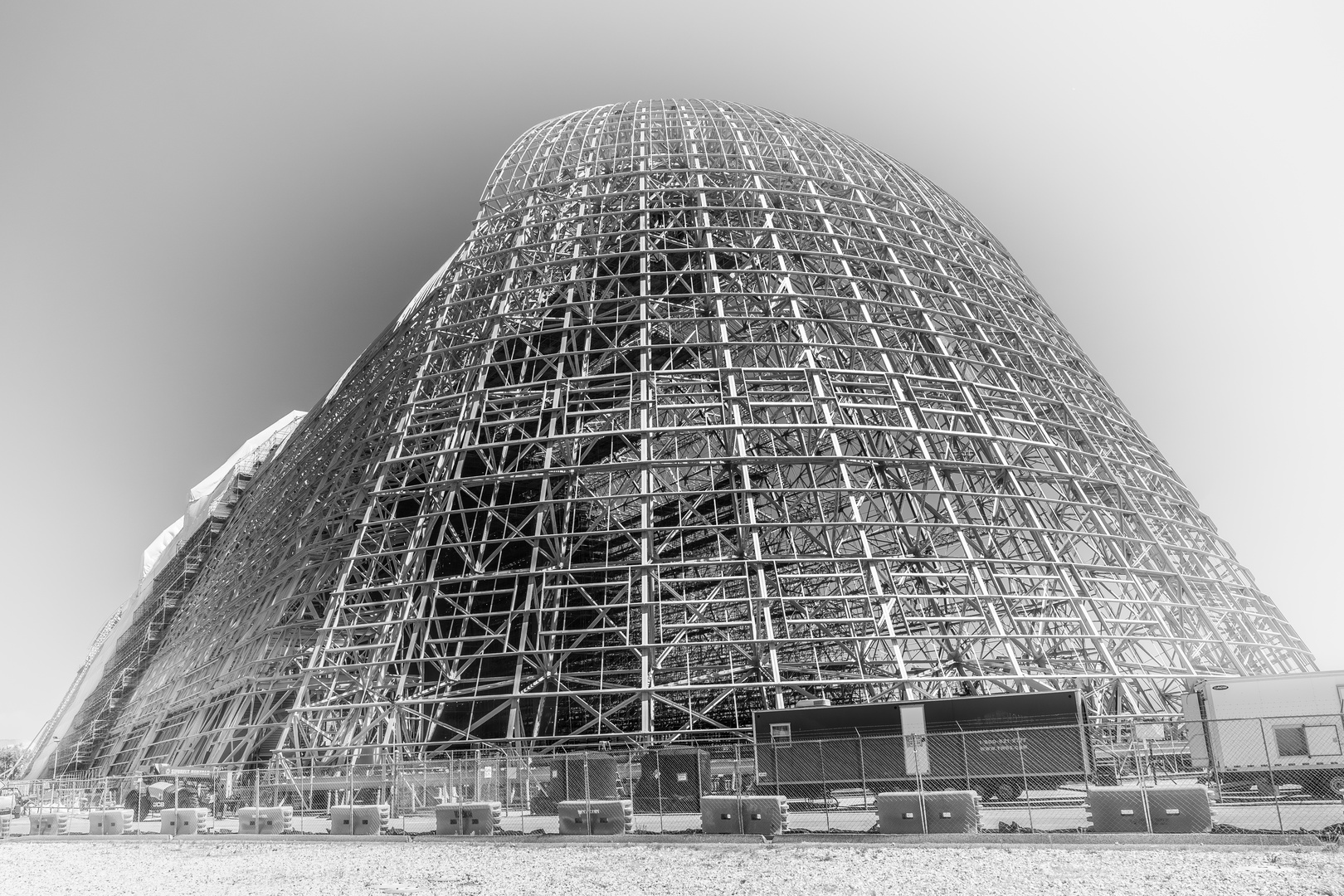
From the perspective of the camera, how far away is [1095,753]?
893 inches

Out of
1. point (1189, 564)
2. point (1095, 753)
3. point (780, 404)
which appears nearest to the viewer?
point (1095, 753)

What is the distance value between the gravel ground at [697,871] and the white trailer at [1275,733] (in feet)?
25.7

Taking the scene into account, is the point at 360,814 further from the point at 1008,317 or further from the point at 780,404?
the point at 1008,317

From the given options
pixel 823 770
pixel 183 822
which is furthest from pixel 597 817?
pixel 183 822

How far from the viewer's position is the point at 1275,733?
20.6 meters

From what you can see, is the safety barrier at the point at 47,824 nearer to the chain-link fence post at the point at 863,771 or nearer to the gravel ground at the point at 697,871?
the gravel ground at the point at 697,871

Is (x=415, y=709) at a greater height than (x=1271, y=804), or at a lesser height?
greater

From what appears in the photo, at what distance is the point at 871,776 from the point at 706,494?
8.32 meters

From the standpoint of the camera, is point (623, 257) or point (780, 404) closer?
point (780, 404)

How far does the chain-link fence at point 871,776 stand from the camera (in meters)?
19.5

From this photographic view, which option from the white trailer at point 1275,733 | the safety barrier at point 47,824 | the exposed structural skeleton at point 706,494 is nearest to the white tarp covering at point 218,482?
the exposed structural skeleton at point 706,494

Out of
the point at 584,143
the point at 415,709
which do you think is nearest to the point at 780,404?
the point at 415,709

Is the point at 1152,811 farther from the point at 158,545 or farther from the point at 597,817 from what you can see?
the point at 158,545

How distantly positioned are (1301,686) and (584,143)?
29.8m
